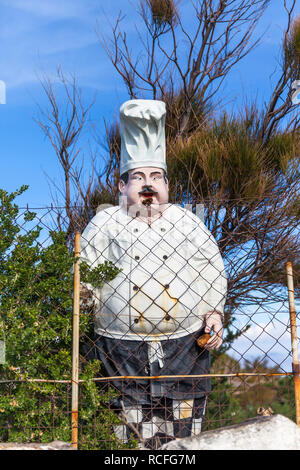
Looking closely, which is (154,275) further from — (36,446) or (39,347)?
(36,446)

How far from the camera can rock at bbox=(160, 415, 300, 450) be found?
185 cm

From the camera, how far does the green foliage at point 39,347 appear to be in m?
2.78

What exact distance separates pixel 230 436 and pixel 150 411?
1.60 meters

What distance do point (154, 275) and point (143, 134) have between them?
981mm

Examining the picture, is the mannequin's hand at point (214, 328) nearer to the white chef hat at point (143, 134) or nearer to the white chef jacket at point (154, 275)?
the white chef jacket at point (154, 275)

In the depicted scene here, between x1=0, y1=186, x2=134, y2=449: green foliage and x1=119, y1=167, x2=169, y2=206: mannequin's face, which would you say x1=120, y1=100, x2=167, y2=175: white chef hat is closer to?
x1=119, y1=167, x2=169, y2=206: mannequin's face

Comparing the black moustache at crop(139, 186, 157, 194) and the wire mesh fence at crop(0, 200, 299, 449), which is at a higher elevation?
the black moustache at crop(139, 186, 157, 194)

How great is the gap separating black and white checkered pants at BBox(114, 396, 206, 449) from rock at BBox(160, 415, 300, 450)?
1.41 m

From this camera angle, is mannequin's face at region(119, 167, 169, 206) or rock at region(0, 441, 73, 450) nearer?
rock at region(0, 441, 73, 450)

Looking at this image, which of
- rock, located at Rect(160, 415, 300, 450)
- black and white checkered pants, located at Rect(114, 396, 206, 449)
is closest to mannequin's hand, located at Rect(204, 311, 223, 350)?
black and white checkered pants, located at Rect(114, 396, 206, 449)

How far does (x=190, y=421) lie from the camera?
3.43m

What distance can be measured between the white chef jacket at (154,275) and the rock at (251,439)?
4.83 ft
